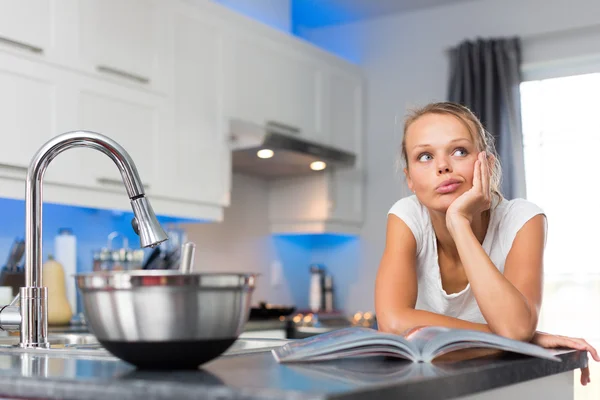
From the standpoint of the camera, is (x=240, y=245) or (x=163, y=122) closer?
(x=163, y=122)

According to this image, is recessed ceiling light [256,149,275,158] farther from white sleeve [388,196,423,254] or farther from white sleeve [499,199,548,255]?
white sleeve [499,199,548,255]

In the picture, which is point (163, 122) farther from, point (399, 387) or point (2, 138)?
point (399, 387)

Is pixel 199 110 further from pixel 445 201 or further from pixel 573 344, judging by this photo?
pixel 573 344

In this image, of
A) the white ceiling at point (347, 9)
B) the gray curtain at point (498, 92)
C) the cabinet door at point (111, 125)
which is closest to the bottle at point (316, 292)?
the gray curtain at point (498, 92)

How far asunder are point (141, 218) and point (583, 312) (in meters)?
3.38

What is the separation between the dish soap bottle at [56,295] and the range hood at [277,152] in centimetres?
102

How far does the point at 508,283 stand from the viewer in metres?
1.57

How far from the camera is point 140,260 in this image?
3.56 metres

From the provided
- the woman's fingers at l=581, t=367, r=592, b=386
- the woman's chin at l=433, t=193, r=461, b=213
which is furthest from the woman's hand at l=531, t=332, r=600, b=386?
the woman's chin at l=433, t=193, r=461, b=213

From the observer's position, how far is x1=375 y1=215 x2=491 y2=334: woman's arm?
1.67 meters

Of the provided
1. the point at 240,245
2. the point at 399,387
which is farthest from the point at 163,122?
the point at 399,387

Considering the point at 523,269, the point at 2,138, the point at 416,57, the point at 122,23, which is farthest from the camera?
the point at 416,57

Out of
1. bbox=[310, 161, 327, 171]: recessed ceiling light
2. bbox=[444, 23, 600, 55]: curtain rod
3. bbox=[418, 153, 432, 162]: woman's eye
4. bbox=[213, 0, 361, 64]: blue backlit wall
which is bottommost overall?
bbox=[418, 153, 432, 162]: woman's eye

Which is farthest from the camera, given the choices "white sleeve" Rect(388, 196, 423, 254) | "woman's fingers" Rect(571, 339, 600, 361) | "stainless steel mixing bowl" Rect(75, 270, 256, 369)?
→ "white sleeve" Rect(388, 196, 423, 254)
